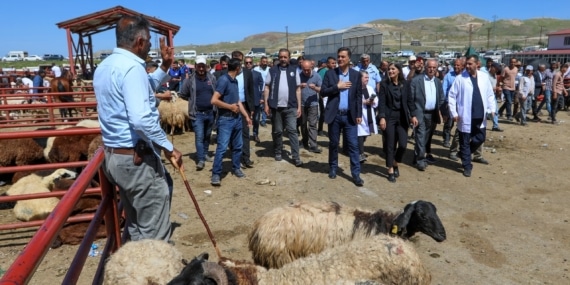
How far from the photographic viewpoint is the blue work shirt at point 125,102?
9.09ft

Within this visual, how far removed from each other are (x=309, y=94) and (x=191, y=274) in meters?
6.88

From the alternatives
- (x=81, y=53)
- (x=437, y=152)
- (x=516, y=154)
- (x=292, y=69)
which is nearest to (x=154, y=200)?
(x=292, y=69)

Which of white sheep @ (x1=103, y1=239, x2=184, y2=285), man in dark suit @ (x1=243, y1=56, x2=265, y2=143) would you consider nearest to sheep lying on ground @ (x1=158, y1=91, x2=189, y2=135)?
man in dark suit @ (x1=243, y1=56, x2=265, y2=143)

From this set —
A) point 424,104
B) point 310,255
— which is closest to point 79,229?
point 310,255

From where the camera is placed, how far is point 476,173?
7.67 metres

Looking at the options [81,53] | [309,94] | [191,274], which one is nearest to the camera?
[191,274]

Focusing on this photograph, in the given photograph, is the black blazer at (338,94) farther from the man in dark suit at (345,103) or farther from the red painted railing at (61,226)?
the red painted railing at (61,226)

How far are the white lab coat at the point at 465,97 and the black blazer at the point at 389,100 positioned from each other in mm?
952

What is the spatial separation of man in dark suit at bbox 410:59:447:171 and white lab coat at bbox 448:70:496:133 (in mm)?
345

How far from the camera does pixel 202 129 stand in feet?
24.8

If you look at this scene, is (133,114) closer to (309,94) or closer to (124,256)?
(124,256)

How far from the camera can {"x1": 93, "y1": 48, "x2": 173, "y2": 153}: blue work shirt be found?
9.09 ft

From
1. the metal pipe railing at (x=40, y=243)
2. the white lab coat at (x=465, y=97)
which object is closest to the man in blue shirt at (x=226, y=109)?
the white lab coat at (x=465, y=97)

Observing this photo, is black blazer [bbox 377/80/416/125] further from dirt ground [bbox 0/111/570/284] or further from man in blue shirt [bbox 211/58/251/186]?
man in blue shirt [bbox 211/58/251/186]
